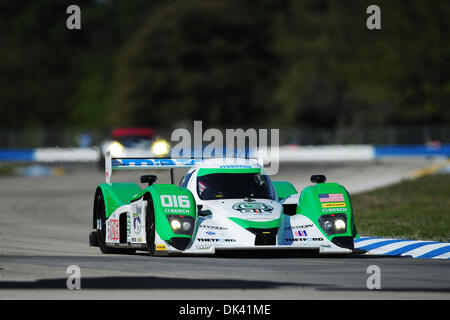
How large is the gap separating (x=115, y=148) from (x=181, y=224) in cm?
2503

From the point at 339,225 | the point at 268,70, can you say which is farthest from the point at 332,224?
the point at 268,70

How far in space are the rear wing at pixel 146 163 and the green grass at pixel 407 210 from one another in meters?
3.50

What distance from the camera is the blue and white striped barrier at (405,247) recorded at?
1314cm

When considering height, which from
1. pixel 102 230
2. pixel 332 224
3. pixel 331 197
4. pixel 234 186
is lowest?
pixel 102 230

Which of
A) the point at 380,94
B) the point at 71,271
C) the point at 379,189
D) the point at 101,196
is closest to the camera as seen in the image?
the point at 71,271

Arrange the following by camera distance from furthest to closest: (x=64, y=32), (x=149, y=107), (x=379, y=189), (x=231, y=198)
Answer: (x=64, y=32)
(x=149, y=107)
(x=379, y=189)
(x=231, y=198)

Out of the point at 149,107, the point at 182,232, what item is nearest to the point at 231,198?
the point at 182,232

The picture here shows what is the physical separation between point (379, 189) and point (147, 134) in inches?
568

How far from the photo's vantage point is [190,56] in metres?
80.5

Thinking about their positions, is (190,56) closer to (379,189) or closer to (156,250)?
(379,189)

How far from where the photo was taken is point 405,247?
1386cm

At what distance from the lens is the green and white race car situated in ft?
40.1

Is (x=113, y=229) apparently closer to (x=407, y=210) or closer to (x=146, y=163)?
(x=146, y=163)

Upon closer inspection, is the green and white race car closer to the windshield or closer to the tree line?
the windshield
